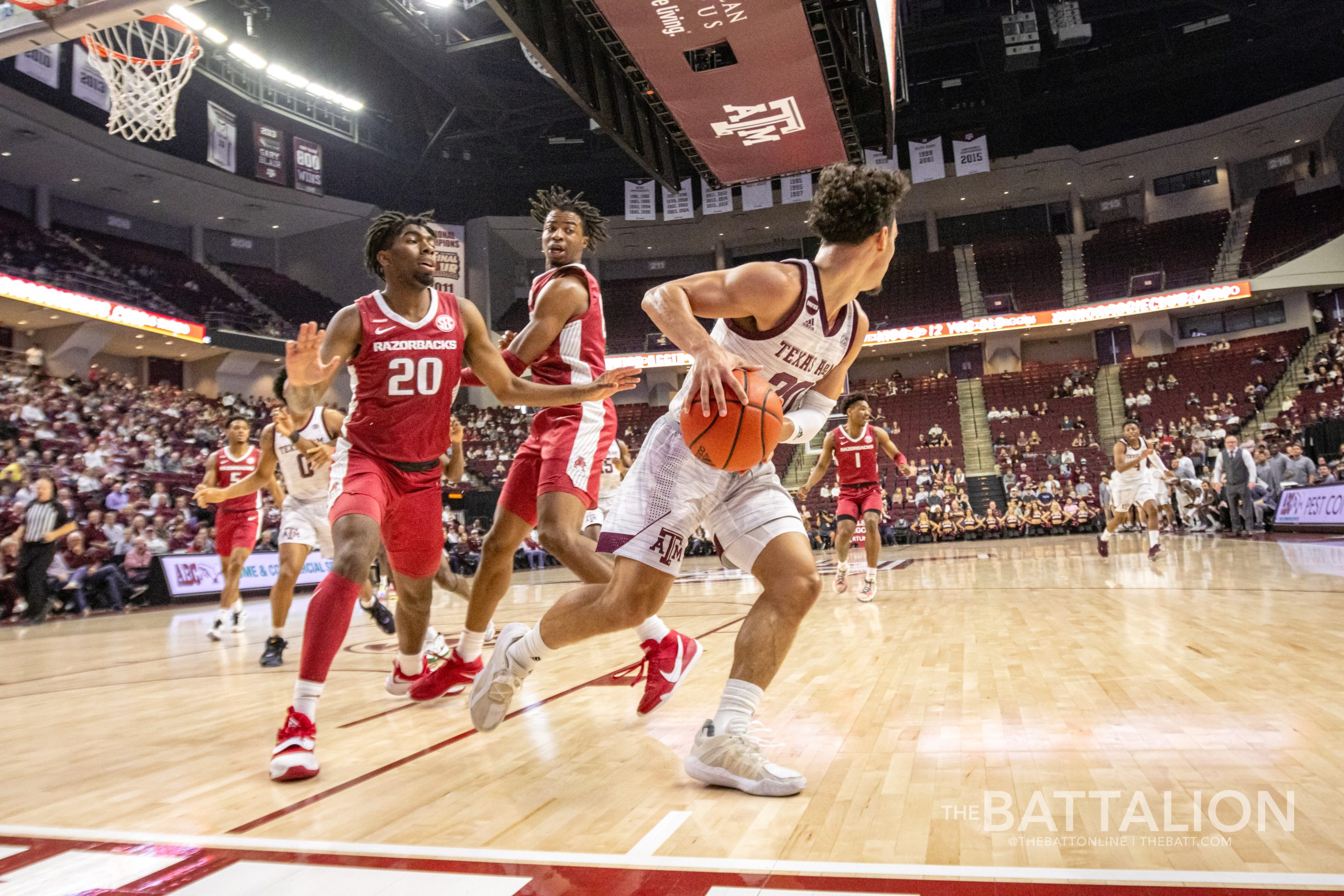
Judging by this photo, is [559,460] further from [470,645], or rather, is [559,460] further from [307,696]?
[307,696]

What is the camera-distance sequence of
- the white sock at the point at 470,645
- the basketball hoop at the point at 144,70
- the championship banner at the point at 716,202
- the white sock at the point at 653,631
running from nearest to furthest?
the white sock at the point at 653,631 → the white sock at the point at 470,645 → the basketball hoop at the point at 144,70 → the championship banner at the point at 716,202

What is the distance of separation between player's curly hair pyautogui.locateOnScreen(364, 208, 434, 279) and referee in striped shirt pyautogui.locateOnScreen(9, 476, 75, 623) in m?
9.87

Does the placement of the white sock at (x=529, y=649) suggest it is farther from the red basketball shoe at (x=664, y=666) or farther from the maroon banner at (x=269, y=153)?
the maroon banner at (x=269, y=153)

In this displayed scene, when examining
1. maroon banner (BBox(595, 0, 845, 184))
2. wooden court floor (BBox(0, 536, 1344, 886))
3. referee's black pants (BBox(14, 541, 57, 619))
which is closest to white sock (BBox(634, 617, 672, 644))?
wooden court floor (BBox(0, 536, 1344, 886))

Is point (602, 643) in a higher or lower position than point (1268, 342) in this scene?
lower

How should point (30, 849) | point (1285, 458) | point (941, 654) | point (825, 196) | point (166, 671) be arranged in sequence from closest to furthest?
point (30, 849), point (825, 196), point (941, 654), point (166, 671), point (1285, 458)

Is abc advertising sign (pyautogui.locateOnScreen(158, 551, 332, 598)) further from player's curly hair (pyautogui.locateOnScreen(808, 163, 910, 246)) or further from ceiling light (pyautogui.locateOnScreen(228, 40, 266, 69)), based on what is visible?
ceiling light (pyautogui.locateOnScreen(228, 40, 266, 69))

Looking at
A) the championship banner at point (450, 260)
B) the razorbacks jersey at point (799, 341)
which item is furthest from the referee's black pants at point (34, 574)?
the championship banner at point (450, 260)

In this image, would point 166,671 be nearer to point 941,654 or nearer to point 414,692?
point 414,692

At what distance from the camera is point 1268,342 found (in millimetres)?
27562

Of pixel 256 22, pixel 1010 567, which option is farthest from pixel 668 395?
pixel 1010 567

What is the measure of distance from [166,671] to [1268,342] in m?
32.4

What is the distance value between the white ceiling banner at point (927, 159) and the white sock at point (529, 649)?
89.1 ft

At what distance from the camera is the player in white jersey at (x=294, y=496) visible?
19.6ft
